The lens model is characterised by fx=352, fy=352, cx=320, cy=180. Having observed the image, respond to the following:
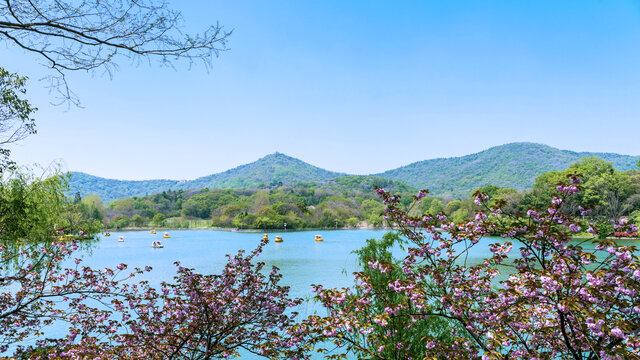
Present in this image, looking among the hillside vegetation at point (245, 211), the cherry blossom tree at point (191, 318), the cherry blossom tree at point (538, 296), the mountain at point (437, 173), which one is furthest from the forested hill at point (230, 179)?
the cherry blossom tree at point (538, 296)

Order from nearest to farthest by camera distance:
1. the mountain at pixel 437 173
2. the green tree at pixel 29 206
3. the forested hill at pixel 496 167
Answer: the green tree at pixel 29 206, the forested hill at pixel 496 167, the mountain at pixel 437 173

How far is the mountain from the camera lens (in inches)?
4707

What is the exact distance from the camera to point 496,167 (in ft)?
428

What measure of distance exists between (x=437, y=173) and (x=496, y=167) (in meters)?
24.3

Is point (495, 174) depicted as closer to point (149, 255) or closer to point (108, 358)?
point (149, 255)

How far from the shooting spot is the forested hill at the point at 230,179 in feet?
524

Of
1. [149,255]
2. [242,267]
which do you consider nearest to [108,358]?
[242,267]

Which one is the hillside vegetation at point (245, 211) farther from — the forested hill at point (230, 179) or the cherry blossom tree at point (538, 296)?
the forested hill at point (230, 179)

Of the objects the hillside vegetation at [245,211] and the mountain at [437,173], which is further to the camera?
the mountain at [437,173]

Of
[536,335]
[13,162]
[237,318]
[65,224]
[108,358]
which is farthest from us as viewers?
[65,224]

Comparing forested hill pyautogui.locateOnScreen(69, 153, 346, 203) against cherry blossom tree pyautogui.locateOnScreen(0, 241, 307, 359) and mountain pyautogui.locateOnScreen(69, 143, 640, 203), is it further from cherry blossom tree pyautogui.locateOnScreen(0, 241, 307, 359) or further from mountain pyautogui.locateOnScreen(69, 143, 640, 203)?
cherry blossom tree pyautogui.locateOnScreen(0, 241, 307, 359)

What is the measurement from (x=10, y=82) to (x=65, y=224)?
12.0 feet

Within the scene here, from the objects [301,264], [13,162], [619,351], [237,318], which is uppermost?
[13,162]

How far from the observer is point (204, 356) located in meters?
3.52
